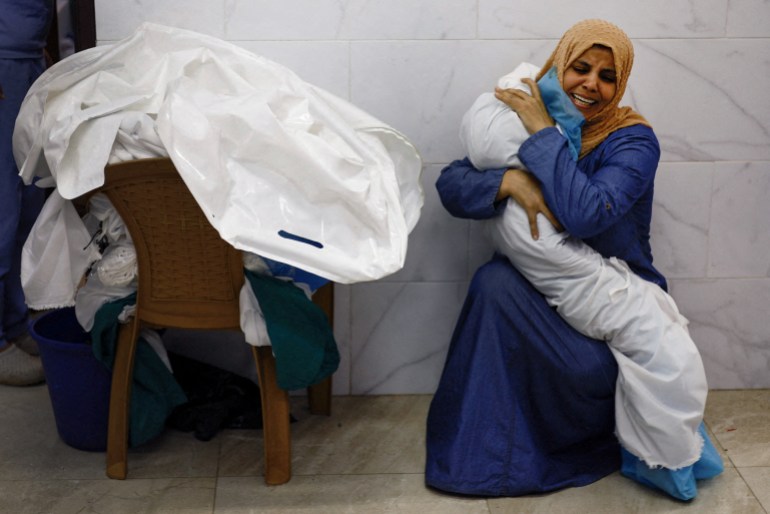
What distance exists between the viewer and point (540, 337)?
2.44m

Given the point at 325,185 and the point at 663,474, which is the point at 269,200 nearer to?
the point at 325,185

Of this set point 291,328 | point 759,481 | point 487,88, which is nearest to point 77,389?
point 291,328

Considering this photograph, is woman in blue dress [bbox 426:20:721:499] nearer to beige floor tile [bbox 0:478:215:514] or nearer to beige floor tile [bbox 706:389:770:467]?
beige floor tile [bbox 706:389:770:467]

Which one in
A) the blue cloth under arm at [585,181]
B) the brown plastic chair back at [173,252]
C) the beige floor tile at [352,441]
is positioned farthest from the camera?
the beige floor tile at [352,441]

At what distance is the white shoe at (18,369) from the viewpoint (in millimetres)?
2912

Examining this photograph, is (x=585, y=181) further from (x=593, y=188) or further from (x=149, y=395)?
(x=149, y=395)

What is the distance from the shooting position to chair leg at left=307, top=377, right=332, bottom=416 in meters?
2.77

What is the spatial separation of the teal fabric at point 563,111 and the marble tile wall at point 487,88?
34 centimetres

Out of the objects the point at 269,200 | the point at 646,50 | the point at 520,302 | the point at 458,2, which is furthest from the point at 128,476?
the point at 646,50

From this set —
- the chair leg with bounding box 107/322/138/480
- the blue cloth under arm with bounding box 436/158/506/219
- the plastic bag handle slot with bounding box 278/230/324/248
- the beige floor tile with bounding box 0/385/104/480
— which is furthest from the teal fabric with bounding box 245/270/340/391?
the beige floor tile with bounding box 0/385/104/480

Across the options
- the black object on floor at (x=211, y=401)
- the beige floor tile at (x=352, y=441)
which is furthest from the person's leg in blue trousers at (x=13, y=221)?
the beige floor tile at (x=352, y=441)

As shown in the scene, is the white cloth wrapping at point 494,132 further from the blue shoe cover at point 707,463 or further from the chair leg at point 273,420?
the blue shoe cover at point 707,463

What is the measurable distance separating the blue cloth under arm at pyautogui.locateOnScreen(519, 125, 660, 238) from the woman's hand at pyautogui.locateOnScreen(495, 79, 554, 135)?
29mm

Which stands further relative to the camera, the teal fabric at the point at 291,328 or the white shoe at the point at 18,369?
the white shoe at the point at 18,369
